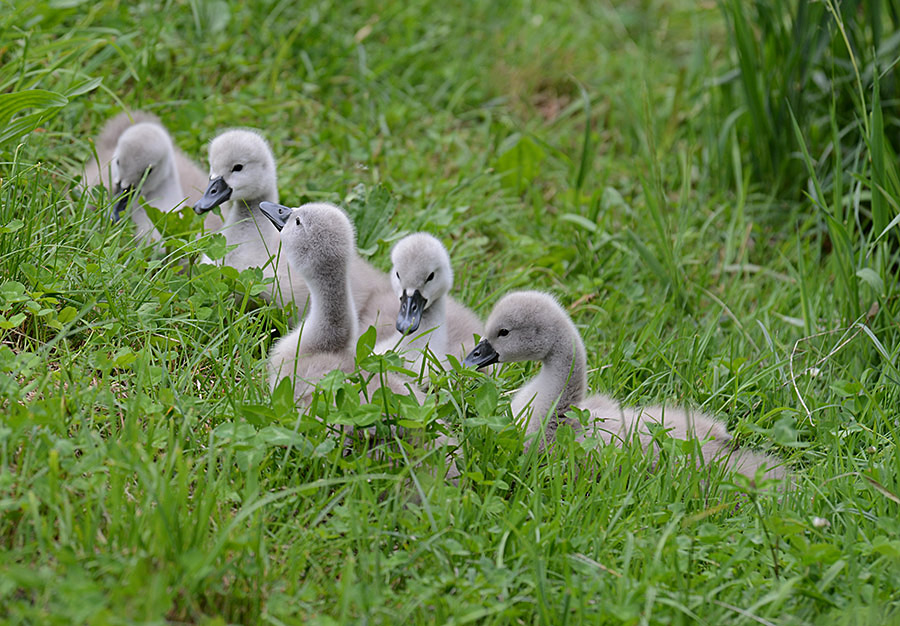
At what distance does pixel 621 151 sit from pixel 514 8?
1.57 m

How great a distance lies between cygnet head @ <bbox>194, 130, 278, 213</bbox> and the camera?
4.10 metres

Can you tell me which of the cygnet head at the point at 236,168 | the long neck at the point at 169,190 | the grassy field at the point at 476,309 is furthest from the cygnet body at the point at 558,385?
the long neck at the point at 169,190

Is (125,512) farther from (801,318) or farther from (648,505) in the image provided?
(801,318)

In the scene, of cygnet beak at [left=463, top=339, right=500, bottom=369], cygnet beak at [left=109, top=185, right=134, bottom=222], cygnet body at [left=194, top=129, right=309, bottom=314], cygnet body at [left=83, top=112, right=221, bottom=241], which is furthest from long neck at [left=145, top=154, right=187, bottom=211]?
cygnet beak at [left=463, top=339, right=500, bottom=369]

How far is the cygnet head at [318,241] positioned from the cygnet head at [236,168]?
599 mm

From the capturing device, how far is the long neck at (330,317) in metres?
3.40

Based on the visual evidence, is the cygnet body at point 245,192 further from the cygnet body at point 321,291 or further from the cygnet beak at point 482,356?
the cygnet beak at point 482,356

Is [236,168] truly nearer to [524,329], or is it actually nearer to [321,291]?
[321,291]

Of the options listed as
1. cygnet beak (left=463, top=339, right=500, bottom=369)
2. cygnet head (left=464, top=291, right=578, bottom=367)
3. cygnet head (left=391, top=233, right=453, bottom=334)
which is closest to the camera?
cygnet head (left=464, top=291, right=578, bottom=367)

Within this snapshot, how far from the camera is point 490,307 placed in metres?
4.44

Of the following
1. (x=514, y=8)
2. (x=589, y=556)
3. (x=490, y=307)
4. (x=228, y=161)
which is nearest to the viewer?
(x=589, y=556)

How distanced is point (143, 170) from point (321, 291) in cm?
140

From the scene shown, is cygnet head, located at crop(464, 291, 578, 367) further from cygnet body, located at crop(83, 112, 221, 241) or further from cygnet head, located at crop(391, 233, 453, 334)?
cygnet body, located at crop(83, 112, 221, 241)

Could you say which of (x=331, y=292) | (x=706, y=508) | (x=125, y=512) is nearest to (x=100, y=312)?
(x=331, y=292)
